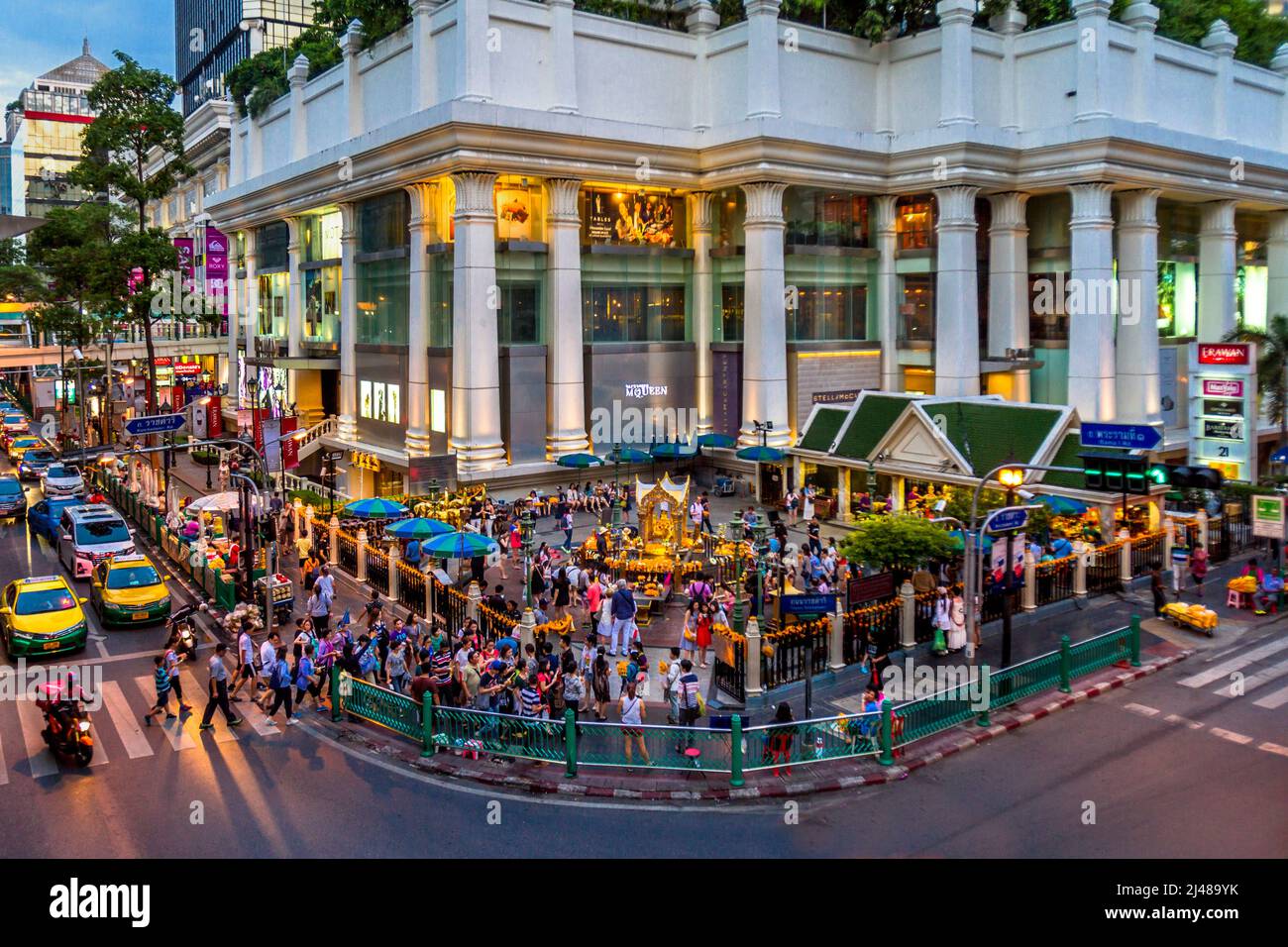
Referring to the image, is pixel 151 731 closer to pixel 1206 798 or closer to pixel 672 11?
pixel 1206 798

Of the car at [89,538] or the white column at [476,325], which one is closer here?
the car at [89,538]

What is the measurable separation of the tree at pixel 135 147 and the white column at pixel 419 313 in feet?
67.1

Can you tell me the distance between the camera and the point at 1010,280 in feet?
159

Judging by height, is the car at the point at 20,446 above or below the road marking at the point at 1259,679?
above

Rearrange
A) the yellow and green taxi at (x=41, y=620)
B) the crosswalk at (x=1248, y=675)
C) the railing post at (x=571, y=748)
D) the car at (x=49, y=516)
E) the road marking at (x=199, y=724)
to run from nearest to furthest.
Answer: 1. the railing post at (x=571, y=748)
2. the road marking at (x=199, y=724)
3. the crosswalk at (x=1248, y=675)
4. the yellow and green taxi at (x=41, y=620)
5. the car at (x=49, y=516)

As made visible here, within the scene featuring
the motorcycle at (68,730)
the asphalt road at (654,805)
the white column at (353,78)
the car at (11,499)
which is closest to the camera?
the asphalt road at (654,805)

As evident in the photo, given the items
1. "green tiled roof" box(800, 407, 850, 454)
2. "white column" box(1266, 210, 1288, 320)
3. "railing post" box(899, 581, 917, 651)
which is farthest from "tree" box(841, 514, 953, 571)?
"white column" box(1266, 210, 1288, 320)

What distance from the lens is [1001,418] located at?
35719 mm

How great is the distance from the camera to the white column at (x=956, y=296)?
4662 cm

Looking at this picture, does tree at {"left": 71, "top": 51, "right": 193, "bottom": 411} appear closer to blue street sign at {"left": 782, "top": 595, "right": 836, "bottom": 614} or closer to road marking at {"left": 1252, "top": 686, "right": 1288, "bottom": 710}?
blue street sign at {"left": 782, "top": 595, "right": 836, "bottom": 614}

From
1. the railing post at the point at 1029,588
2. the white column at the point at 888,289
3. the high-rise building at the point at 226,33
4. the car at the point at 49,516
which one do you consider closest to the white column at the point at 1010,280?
the white column at the point at 888,289

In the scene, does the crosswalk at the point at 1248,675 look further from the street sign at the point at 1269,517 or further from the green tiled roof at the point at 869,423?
the green tiled roof at the point at 869,423

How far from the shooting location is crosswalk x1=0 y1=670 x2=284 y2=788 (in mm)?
18344

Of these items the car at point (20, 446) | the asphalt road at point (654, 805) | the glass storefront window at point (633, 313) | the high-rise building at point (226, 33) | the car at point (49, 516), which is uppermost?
the high-rise building at point (226, 33)
